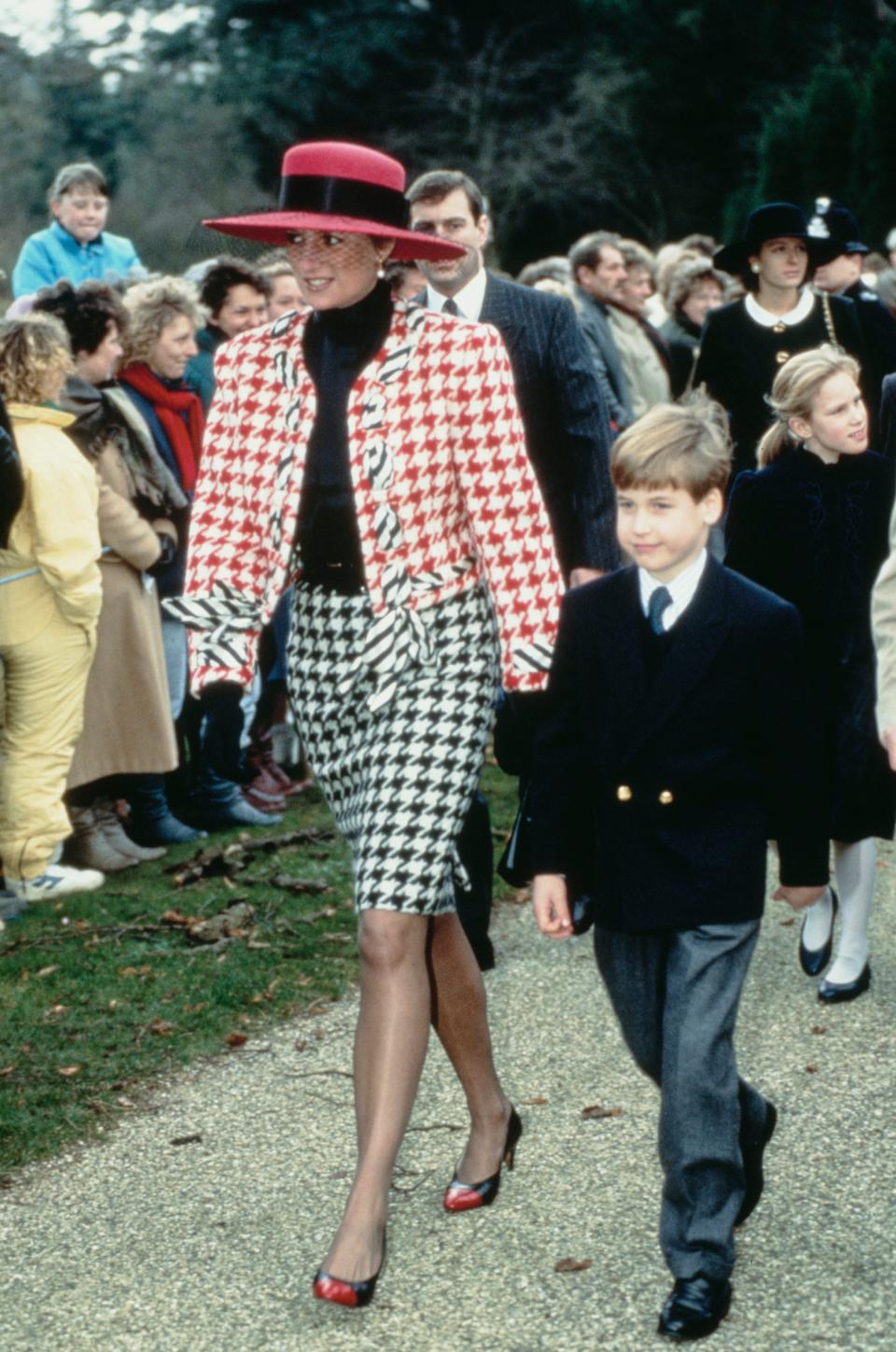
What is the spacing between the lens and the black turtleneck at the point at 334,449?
13.1 feet

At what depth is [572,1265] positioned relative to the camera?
3.91 metres

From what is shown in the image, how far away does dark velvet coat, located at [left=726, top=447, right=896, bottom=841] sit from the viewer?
5.64 meters

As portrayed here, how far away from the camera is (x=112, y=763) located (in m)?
7.62

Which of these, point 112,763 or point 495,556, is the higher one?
point 495,556

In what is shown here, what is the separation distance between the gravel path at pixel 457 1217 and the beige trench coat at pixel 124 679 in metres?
2.25

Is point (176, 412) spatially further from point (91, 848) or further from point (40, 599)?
point (91, 848)

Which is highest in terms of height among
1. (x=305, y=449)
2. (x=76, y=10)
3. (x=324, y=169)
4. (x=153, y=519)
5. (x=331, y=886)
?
(x=76, y=10)

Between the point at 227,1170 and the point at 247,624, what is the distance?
135 cm

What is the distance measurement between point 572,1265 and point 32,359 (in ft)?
13.2

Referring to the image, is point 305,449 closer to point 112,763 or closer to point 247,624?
point 247,624

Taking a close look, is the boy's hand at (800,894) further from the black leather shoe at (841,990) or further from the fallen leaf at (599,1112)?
the black leather shoe at (841,990)

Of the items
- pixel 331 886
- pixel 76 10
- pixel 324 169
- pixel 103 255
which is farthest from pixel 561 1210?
pixel 76 10

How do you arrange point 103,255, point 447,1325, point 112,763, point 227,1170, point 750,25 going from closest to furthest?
point 447,1325, point 227,1170, point 112,763, point 103,255, point 750,25

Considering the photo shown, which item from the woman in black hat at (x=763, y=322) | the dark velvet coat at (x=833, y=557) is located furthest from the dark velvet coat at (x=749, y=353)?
the dark velvet coat at (x=833, y=557)
